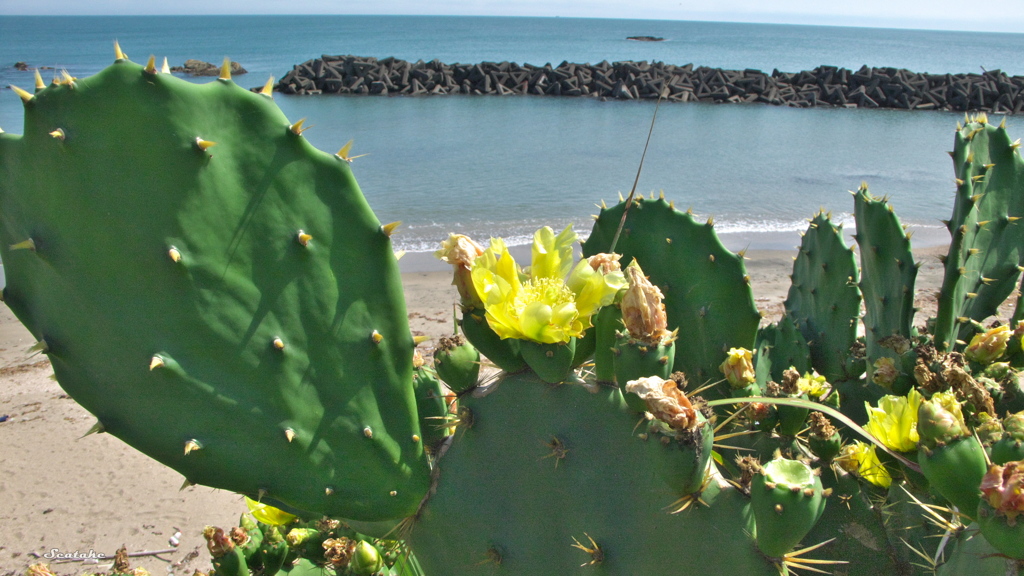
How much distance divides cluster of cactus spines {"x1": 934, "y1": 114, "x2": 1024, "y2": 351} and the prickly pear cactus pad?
1.46 metres

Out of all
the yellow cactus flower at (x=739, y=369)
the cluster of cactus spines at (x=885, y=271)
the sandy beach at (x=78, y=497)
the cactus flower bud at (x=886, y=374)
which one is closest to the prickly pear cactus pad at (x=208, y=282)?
the yellow cactus flower at (x=739, y=369)

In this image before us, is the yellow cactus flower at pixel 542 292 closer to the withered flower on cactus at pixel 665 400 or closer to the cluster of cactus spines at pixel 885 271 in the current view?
the withered flower on cactus at pixel 665 400

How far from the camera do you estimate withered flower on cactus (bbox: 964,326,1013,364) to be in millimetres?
1401

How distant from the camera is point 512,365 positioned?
3.80ft

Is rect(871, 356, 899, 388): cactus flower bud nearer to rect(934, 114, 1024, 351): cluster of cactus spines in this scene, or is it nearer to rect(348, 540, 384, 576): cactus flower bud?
rect(934, 114, 1024, 351): cluster of cactus spines

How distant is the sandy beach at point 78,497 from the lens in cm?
303

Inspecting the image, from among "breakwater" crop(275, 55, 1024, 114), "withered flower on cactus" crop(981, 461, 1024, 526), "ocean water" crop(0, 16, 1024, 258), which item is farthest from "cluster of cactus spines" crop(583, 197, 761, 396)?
"breakwater" crop(275, 55, 1024, 114)

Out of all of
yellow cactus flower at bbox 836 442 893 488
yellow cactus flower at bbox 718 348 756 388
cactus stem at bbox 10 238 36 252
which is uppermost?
cactus stem at bbox 10 238 36 252

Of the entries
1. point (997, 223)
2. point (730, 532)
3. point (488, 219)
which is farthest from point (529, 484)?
point (488, 219)

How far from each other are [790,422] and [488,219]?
306 inches

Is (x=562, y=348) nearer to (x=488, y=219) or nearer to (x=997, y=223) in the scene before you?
(x=997, y=223)

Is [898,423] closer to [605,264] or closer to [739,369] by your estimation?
[739,369]

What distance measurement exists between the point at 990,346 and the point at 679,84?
71.8 feet

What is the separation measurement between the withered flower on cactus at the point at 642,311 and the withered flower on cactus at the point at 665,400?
7 centimetres
